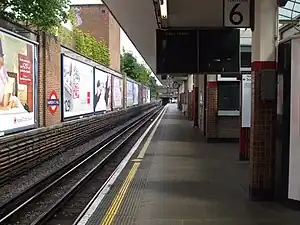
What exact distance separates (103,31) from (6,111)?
3545cm

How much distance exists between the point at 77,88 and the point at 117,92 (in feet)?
49.1

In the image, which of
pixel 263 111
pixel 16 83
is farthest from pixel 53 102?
pixel 263 111

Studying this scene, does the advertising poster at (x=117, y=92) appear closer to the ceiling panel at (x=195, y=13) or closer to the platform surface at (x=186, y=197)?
the platform surface at (x=186, y=197)

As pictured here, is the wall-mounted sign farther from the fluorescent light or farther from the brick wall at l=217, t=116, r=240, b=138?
the brick wall at l=217, t=116, r=240, b=138

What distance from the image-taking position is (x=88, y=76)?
2108 cm

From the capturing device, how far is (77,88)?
1862 cm

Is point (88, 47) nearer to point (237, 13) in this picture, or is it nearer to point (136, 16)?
point (136, 16)

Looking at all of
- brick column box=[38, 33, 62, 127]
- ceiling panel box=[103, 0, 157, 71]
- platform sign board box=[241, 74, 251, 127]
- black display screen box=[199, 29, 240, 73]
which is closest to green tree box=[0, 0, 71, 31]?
brick column box=[38, 33, 62, 127]

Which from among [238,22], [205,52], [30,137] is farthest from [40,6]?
[238,22]

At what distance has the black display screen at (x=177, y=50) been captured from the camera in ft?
36.2

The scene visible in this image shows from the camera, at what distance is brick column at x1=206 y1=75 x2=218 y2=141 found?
687 inches

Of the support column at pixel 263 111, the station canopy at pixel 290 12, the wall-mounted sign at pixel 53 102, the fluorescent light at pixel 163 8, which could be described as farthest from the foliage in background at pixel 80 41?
the support column at pixel 263 111

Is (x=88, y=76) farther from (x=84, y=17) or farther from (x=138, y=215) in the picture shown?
(x=84, y=17)

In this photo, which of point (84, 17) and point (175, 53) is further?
point (84, 17)
